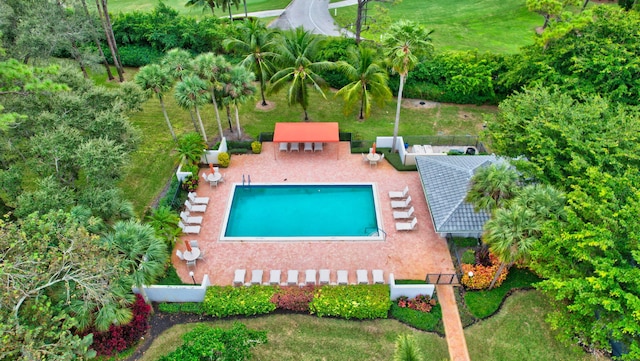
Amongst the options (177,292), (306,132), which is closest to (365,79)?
(306,132)

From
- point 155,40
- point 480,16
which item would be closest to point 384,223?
Result: point 155,40

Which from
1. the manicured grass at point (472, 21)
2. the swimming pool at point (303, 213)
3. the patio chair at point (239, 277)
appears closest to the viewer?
the patio chair at point (239, 277)

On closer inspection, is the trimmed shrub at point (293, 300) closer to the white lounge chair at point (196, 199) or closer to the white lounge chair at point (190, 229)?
the white lounge chair at point (190, 229)

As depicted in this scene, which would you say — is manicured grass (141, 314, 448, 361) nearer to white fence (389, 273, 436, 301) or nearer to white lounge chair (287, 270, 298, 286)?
white fence (389, 273, 436, 301)

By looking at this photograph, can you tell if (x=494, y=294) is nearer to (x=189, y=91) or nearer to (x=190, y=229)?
(x=190, y=229)

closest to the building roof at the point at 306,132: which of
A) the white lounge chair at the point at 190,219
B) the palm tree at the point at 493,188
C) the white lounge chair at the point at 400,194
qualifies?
the white lounge chair at the point at 400,194

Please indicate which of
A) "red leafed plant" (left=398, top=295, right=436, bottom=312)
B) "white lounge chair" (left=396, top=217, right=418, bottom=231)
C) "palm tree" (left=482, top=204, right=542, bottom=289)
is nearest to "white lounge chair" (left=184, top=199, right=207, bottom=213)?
"white lounge chair" (left=396, top=217, right=418, bottom=231)
